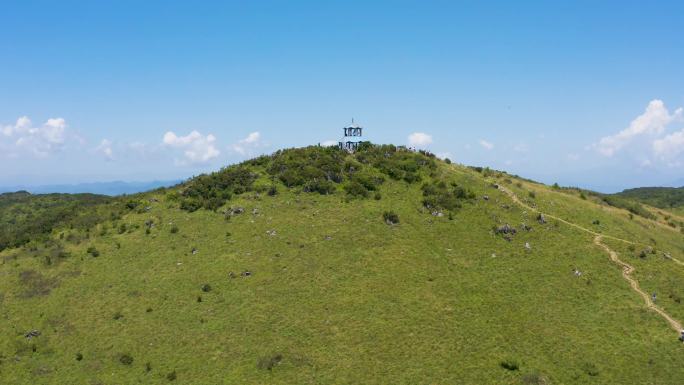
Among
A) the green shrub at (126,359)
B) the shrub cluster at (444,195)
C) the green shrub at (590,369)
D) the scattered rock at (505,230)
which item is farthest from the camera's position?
the shrub cluster at (444,195)

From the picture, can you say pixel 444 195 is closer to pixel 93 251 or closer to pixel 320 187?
pixel 320 187

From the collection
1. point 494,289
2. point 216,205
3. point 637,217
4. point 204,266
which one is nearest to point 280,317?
point 204,266

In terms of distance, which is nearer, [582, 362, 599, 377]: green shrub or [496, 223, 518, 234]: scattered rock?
[582, 362, 599, 377]: green shrub

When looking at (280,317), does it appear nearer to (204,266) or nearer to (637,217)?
A: (204,266)

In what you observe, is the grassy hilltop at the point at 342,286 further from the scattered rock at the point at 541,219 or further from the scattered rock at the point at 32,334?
the scattered rock at the point at 541,219

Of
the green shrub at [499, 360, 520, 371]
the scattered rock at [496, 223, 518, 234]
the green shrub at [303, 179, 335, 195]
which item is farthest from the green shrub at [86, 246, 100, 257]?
the scattered rock at [496, 223, 518, 234]

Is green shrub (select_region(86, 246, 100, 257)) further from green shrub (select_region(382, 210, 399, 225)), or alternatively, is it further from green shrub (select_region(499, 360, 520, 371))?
green shrub (select_region(499, 360, 520, 371))

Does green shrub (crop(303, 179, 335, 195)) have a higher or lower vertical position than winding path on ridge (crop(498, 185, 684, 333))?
higher

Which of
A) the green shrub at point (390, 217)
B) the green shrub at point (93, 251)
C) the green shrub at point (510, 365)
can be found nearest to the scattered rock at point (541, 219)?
the green shrub at point (390, 217)
